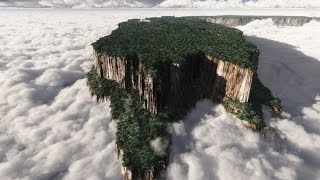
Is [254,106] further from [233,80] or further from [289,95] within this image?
[289,95]

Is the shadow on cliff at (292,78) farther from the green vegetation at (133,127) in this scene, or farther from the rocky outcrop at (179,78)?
the green vegetation at (133,127)

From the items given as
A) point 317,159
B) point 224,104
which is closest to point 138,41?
point 224,104

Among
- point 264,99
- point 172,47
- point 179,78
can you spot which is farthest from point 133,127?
point 264,99

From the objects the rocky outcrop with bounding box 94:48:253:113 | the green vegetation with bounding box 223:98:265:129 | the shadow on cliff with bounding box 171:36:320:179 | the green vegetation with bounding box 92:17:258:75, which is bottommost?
the shadow on cliff with bounding box 171:36:320:179

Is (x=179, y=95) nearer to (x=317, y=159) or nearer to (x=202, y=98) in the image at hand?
(x=202, y=98)

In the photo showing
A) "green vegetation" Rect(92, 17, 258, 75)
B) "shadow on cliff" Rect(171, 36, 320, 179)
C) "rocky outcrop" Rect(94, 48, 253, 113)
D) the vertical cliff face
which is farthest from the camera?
"green vegetation" Rect(92, 17, 258, 75)

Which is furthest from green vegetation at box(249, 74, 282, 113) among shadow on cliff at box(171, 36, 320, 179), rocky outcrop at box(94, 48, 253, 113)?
rocky outcrop at box(94, 48, 253, 113)

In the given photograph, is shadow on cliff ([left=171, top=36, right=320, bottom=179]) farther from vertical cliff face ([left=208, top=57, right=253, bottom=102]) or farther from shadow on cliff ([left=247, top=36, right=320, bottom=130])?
vertical cliff face ([left=208, top=57, right=253, bottom=102])
